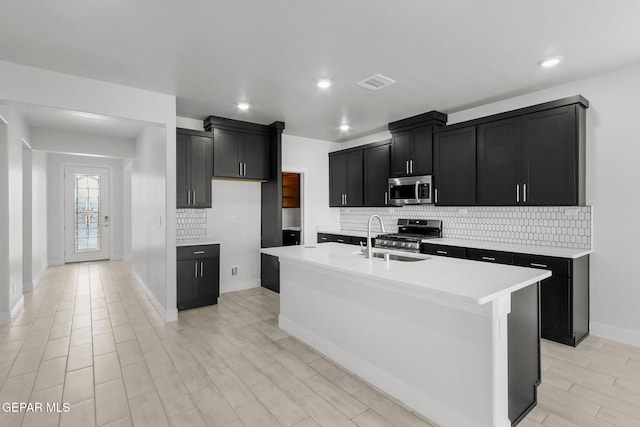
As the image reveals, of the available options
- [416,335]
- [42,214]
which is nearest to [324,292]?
[416,335]

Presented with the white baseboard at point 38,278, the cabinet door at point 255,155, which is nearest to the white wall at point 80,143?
the white baseboard at point 38,278

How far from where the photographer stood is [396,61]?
300 centimetres

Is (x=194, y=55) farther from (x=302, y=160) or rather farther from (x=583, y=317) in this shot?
(x=583, y=317)

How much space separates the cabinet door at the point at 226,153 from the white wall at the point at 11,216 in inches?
89.4

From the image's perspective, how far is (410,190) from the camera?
4.76 meters

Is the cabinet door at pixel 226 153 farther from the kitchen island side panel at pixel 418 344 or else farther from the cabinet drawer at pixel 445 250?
the cabinet drawer at pixel 445 250

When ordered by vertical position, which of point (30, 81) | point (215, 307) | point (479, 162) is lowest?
point (215, 307)

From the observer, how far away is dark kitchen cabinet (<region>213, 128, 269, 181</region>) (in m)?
4.75

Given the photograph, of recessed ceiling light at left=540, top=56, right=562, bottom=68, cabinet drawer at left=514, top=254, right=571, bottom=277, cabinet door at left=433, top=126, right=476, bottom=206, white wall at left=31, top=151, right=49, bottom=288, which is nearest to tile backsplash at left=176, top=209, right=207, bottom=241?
white wall at left=31, top=151, right=49, bottom=288

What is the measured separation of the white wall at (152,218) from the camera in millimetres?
3986

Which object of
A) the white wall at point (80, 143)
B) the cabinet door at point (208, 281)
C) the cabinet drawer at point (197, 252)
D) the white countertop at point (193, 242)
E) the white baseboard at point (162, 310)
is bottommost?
the white baseboard at point (162, 310)

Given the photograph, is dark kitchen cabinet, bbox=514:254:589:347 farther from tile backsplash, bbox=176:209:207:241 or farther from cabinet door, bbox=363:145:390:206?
tile backsplash, bbox=176:209:207:241

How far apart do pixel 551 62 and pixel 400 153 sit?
220cm

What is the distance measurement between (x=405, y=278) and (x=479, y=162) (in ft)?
8.83
